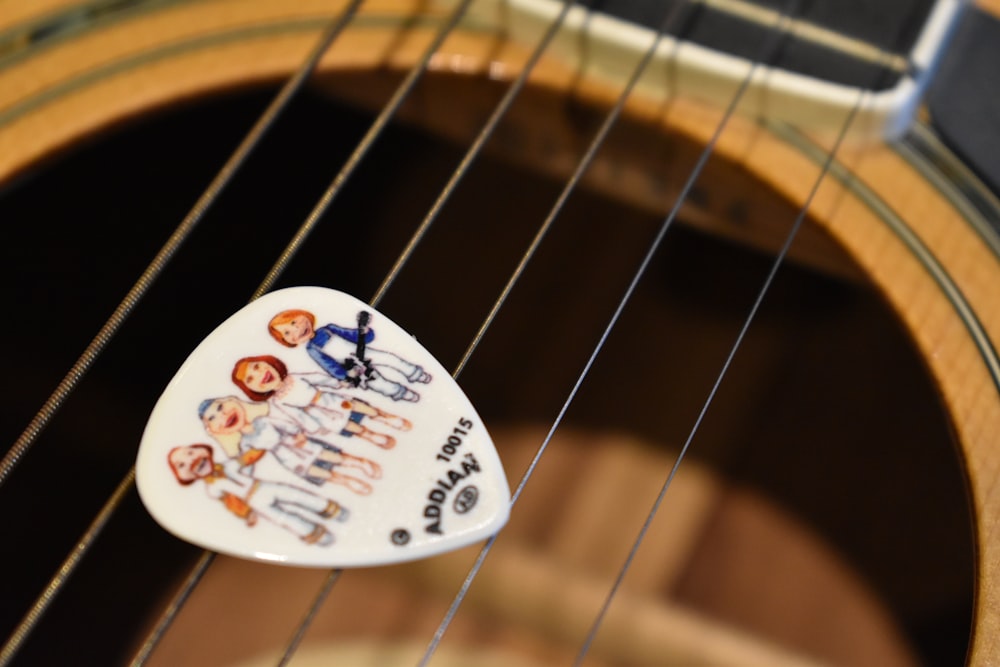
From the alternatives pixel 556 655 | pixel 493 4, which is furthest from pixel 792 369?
pixel 493 4

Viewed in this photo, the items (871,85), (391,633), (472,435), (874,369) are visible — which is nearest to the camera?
(472,435)

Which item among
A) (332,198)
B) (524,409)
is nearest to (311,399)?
(332,198)

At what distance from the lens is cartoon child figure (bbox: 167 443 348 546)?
0.46 meters

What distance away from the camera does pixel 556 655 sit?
0.79m

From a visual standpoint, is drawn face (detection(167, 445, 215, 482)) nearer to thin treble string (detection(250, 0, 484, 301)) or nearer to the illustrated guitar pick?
the illustrated guitar pick

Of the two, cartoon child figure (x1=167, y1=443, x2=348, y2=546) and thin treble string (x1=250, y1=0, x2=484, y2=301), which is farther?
thin treble string (x1=250, y1=0, x2=484, y2=301)

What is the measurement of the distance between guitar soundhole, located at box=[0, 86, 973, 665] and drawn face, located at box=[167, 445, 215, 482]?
306 millimetres

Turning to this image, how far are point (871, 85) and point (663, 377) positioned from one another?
37cm

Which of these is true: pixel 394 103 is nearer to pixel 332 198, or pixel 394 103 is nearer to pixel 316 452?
pixel 332 198

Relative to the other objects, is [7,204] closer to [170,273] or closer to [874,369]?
[170,273]

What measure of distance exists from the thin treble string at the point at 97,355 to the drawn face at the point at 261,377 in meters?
0.07

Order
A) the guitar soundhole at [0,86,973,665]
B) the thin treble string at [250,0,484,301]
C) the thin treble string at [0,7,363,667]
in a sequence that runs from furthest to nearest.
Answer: the guitar soundhole at [0,86,973,665] < the thin treble string at [250,0,484,301] < the thin treble string at [0,7,363,667]

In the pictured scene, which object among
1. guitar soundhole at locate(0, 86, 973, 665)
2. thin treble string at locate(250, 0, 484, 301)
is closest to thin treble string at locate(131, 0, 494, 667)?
thin treble string at locate(250, 0, 484, 301)

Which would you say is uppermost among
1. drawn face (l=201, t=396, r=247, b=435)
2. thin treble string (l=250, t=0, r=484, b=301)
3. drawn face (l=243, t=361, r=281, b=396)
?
thin treble string (l=250, t=0, r=484, b=301)
